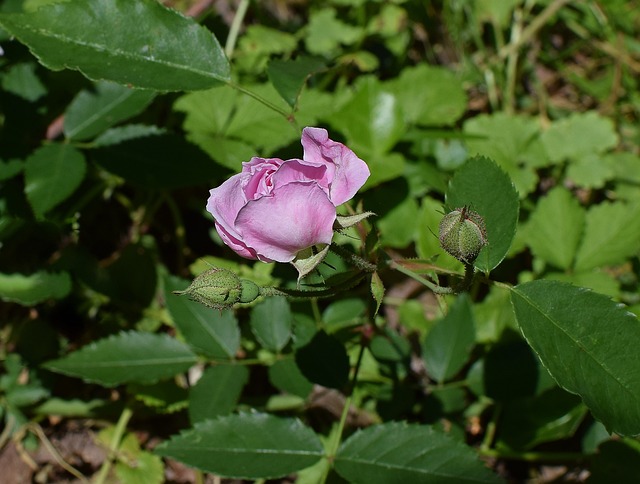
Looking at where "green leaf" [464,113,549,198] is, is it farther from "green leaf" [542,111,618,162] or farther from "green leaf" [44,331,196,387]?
"green leaf" [44,331,196,387]

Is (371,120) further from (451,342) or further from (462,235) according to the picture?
(462,235)

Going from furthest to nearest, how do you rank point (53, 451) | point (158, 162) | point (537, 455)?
point (53, 451)
point (537, 455)
point (158, 162)

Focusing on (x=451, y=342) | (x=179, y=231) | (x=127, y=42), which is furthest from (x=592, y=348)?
(x=179, y=231)

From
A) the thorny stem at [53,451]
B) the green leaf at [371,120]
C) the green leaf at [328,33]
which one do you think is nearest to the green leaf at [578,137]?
the green leaf at [371,120]

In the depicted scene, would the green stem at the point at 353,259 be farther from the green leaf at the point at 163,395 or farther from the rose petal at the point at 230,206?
the green leaf at the point at 163,395

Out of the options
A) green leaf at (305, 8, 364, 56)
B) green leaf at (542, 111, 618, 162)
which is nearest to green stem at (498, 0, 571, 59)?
green leaf at (542, 111, 618, 162)

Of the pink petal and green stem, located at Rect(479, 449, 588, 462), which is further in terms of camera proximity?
green stem, located at Rect(479, 449, 588, 462)

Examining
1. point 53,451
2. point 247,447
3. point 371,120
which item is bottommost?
point 53,451
